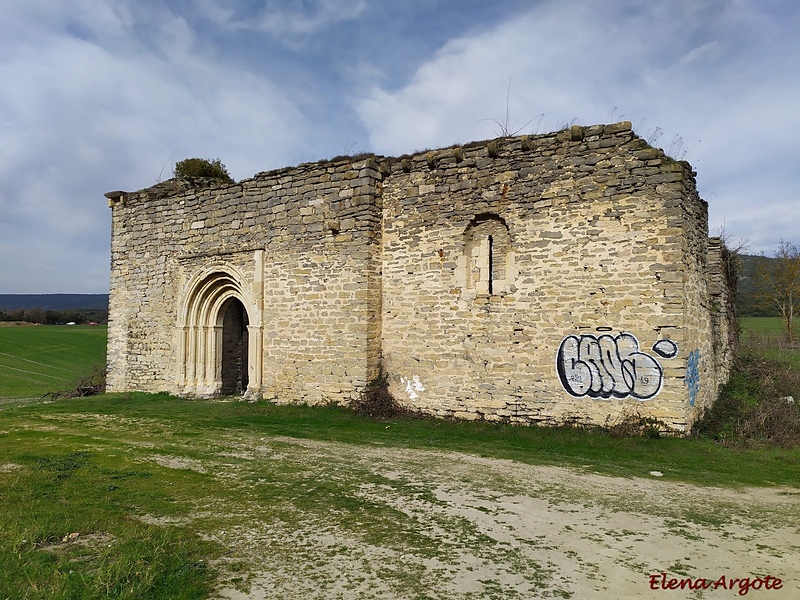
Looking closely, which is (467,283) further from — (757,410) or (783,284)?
(783,284)

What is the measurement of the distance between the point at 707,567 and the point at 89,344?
41398 mm

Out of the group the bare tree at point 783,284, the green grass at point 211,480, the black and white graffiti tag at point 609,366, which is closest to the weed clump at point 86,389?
the green grass at point 211,480

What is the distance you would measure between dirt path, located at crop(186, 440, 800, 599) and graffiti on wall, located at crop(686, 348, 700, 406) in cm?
284

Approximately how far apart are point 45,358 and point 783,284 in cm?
3927

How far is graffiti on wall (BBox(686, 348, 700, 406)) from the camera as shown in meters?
8.69

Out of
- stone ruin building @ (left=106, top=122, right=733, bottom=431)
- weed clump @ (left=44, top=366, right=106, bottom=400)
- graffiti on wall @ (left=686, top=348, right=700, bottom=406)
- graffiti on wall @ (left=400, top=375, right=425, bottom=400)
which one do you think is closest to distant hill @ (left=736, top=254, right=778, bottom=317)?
stone ruin building @ (left=106, top=122, right=733, bottom=431)

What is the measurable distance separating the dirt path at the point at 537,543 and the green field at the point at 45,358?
59.4 ft

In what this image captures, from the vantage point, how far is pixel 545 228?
969 centimetres

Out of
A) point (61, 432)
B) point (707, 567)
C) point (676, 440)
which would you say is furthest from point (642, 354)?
point (61, 432)

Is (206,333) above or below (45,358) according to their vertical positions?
above

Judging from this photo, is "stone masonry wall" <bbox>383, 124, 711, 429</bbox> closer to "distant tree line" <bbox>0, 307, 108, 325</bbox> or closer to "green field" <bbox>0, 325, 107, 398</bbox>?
"green field" <bbox>0, 325, 107, 398</bbox>

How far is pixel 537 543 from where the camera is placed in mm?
4352

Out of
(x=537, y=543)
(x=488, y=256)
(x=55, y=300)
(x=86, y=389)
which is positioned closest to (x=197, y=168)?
(x=86, y=389)
